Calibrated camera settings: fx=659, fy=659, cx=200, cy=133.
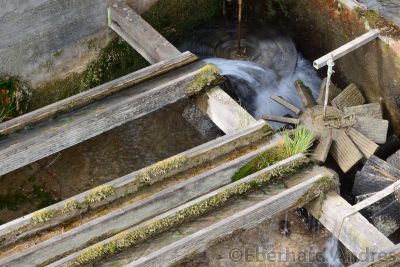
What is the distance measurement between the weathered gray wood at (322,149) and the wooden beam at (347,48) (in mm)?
989

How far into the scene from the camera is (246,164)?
268 inches

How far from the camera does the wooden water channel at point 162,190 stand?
241 inches

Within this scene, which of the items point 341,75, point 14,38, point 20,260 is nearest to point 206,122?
point 341,75

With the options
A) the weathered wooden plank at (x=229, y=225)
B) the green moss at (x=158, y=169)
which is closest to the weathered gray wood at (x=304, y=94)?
the weathered wooden plank at (x=229, y=225)

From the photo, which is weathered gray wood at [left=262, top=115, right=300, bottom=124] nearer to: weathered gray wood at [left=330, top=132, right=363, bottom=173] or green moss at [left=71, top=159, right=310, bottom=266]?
weathered gray wood at [left=330, top=132, right=363, bottom=173]

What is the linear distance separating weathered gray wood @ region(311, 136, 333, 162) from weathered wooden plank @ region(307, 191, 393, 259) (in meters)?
1.48

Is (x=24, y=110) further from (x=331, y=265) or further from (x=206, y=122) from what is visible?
(x=331, y=265)

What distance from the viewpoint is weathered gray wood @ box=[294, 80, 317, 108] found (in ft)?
29.5

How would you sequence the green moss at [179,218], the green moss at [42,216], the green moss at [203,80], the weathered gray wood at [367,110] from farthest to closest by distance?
the weathered gray wood at [367,110] → the green moss at [203,80] → the green moss at [42,216] → the green moss at [179,218]

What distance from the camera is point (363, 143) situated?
334 inches

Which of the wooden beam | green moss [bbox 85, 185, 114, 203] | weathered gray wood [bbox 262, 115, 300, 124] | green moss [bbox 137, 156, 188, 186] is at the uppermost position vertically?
the wooden beam

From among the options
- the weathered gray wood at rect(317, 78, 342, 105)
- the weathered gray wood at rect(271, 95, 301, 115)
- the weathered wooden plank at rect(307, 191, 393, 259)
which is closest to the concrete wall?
the weathered gray wood at rect(271, 95, 301, 115)

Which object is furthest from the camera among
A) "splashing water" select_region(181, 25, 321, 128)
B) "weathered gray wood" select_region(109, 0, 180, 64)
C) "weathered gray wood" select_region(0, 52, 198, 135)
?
"splashing water" select_region(181, 25, 321, 128)

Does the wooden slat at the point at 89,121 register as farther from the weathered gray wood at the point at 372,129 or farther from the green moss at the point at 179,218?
the weathered gray wood at the point at 372,129
